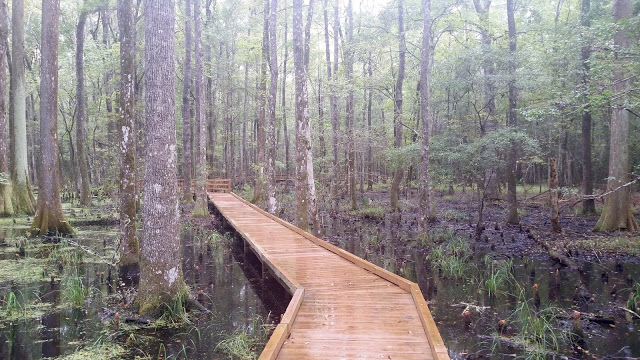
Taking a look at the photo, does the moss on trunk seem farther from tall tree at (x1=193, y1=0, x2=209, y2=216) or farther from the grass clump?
the grass clump

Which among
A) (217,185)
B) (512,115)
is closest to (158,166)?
(512,115)

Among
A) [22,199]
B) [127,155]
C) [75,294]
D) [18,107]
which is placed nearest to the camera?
[75,294]

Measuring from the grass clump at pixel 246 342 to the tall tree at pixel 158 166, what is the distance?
115 cm

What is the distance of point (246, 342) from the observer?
16.5 ft

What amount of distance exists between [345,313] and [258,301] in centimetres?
281

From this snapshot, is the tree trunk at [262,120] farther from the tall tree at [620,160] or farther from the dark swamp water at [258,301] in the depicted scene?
the tall tree at [620,160]

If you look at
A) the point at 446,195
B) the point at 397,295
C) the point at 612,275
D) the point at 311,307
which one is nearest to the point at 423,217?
the point at 612,275

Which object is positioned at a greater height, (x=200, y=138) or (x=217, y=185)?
(x=200, y=138)

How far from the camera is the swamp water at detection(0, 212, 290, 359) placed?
4.82 meters

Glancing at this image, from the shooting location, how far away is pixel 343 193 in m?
24.1

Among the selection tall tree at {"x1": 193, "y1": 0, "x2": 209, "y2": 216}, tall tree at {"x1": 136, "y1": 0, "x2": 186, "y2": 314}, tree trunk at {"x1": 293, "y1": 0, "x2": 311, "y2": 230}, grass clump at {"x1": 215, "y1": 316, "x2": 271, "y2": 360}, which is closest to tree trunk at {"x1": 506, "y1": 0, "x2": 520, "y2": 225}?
tree trunk at {"x1": 293, "y1": 0, "x2": 311, "y2": 230}

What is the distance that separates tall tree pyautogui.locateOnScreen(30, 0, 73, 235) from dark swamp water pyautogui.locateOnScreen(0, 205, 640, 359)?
0.81 metres

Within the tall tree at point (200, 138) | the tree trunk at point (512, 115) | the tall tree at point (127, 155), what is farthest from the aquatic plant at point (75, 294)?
the tree trunk at point (512, 115)

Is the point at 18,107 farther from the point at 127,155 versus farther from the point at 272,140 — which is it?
the point at 127,155
